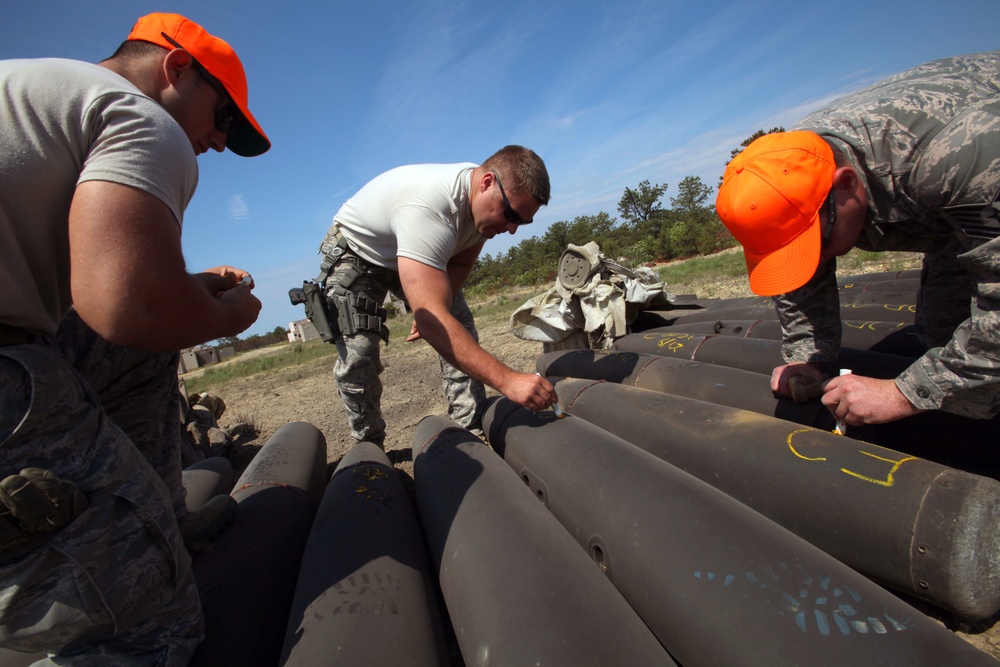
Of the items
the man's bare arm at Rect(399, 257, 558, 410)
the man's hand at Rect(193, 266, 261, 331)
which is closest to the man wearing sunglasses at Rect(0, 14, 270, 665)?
the man's hand at Rect(193, 266, 261, 331)

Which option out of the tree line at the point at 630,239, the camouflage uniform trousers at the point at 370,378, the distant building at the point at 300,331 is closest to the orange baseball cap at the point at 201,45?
the camouflage uniform trousers at the point at 370,378

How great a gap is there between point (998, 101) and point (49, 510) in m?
2.90

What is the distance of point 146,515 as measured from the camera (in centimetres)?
131

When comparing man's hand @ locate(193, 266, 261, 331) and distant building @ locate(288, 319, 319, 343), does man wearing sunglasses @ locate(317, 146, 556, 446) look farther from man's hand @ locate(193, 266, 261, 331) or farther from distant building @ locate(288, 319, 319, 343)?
distant building @ locate(288, 319, 319, 343)

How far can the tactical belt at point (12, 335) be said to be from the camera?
4.05 feet

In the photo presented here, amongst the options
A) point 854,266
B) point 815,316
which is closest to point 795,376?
point 815,316

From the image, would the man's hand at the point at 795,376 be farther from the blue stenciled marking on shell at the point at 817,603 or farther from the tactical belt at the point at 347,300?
the tactical belt at the point at 347,300

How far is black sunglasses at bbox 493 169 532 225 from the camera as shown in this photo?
2839 millimetres

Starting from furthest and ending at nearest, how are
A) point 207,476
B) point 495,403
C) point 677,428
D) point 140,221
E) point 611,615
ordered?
point 495,403
point 207,476
point 677,428
point 611,615
point 140,221

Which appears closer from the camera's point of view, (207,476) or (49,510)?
(49,510)

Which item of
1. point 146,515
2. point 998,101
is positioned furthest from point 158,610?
point 998,101

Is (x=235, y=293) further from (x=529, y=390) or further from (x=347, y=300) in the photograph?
(x=347, y=300)

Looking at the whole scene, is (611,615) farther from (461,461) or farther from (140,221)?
(140,221)

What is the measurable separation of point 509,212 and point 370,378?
1.55m
